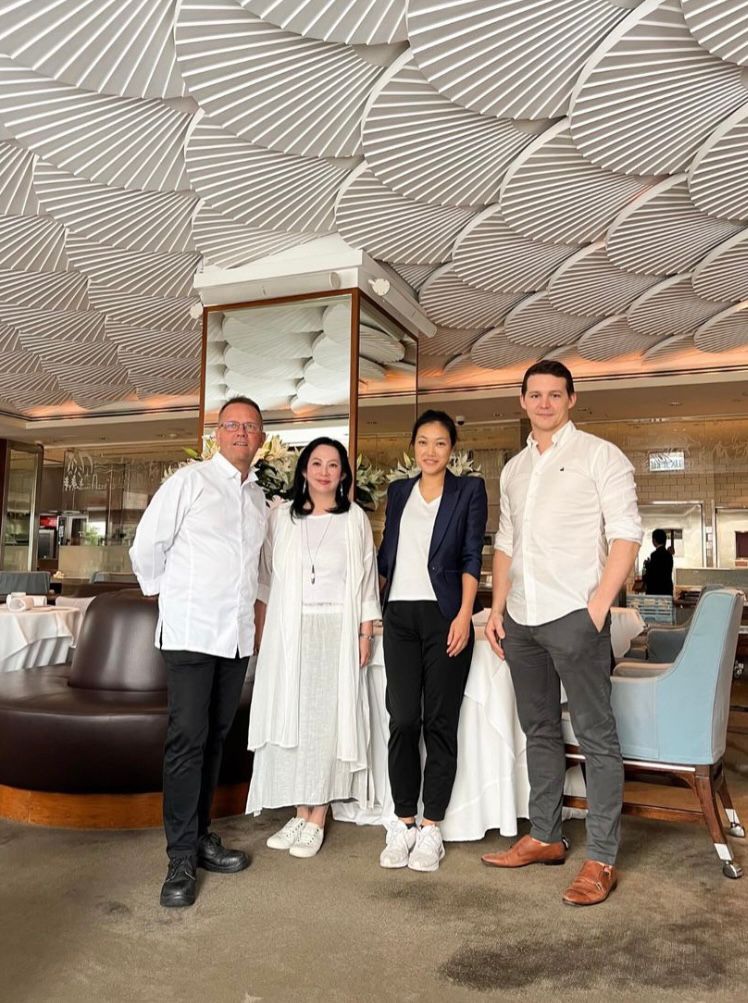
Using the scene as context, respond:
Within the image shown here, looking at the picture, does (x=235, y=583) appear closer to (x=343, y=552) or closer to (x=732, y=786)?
(x=343, y=552)

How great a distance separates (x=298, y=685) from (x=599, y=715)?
1122 mm

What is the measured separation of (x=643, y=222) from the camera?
4.80 metres

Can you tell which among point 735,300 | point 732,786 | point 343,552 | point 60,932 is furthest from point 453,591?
point 735,300

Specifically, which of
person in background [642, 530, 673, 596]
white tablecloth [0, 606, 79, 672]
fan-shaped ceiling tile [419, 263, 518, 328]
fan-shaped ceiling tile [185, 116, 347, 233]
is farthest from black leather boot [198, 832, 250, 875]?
person in background [642, 530, 673, 596]

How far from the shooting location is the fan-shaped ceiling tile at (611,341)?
6.93 meters

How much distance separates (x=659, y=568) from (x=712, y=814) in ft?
20.9

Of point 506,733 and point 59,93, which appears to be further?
point 59,93

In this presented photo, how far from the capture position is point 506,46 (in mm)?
3113

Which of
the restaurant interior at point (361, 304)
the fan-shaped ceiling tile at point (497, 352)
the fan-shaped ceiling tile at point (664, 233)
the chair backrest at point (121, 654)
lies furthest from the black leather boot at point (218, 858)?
the fan-shaped ceiling tile at point (497, 352)

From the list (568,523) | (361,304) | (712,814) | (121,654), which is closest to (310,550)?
(568,523)

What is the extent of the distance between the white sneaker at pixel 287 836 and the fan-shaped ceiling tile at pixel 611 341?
5.20 metres

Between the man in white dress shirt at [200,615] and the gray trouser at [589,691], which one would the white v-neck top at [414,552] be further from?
the man in white dress shirt at [200,615]

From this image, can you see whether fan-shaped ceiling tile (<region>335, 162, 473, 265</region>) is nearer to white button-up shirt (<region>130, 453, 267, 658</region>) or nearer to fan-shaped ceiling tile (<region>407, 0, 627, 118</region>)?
fan-shaped ceiling tile (<region>407, 0, 627, 118</region>)

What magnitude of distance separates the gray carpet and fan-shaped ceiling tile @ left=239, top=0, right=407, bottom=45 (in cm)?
309
